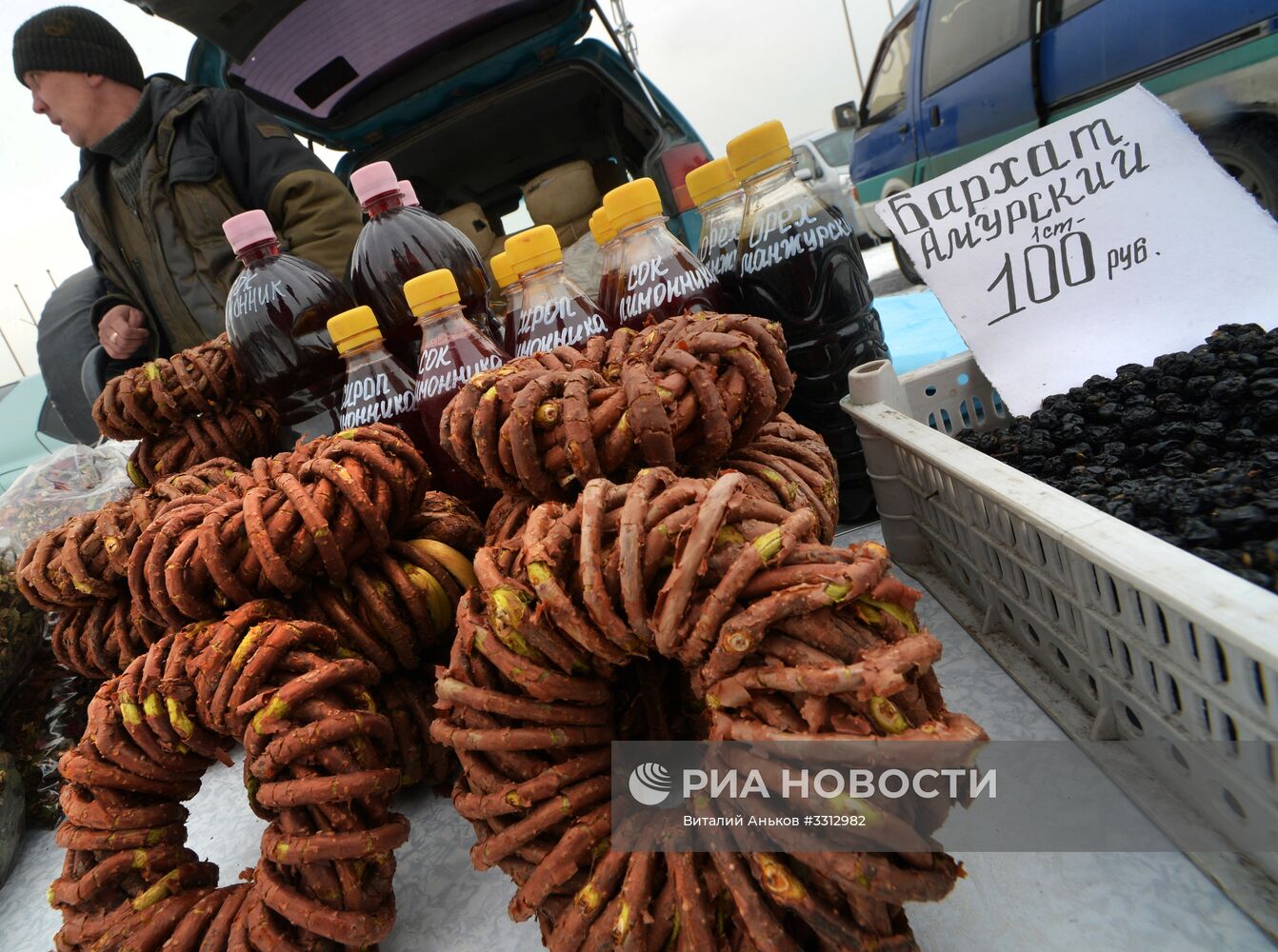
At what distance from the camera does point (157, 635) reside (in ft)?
2.63

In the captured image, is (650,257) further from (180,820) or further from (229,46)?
(229,46)

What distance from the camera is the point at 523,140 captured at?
8.59 ft

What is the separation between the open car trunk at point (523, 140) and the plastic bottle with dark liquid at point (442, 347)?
1613 millimetres

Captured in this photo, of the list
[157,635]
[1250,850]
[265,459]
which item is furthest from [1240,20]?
[157,635]

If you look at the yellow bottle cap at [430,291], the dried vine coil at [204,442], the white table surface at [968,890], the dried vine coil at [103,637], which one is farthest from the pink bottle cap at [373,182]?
the white table surface at [968,890]

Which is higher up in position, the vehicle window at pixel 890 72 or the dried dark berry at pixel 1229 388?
the vehicle window at pixel 890 72

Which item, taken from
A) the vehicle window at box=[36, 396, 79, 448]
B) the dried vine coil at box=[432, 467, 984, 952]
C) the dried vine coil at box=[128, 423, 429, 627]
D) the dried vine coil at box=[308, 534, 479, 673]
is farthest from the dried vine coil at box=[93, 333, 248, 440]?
the vehicle window at box=[36, 396, 79, 448]

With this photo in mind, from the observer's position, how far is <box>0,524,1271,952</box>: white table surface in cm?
45

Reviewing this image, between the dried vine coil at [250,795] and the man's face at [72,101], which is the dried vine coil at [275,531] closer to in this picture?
the dried vine coil at [250,795]

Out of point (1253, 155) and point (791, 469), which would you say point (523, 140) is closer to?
point (1253, 155)

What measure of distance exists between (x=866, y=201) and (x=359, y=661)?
3.75 metres

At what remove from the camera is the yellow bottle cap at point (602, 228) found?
0.93m

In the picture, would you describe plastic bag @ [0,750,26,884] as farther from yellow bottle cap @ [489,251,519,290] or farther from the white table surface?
yellow bottle cap @ [489,251,519,290]

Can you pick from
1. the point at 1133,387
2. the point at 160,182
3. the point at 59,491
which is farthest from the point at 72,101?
the point at 1133,387
